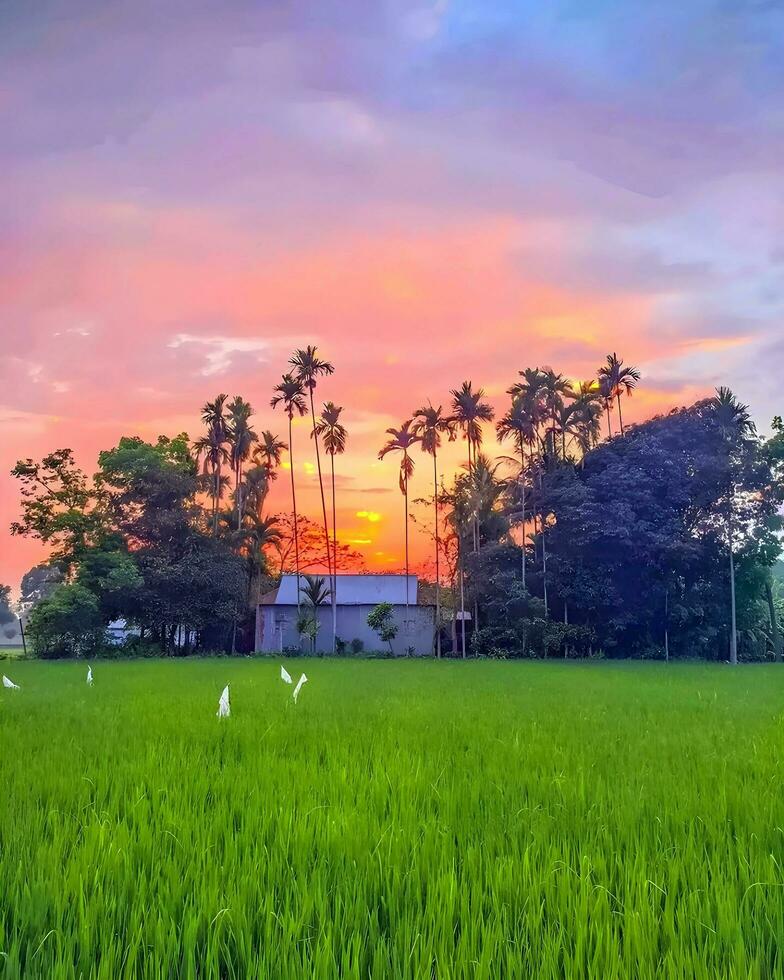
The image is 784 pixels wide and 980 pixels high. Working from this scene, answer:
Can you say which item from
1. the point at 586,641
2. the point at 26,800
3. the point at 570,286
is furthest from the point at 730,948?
the point at 586,641

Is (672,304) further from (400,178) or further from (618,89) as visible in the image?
(400,178)

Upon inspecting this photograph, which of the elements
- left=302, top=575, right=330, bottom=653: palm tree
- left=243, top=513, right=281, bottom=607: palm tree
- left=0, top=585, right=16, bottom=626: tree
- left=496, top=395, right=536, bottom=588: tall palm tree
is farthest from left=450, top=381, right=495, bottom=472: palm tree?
left=0, top=585, right=16, bottom=626: tree

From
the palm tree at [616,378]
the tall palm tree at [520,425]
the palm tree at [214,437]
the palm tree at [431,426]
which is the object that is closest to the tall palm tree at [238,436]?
the palm tree at [214,437]

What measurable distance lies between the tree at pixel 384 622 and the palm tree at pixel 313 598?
3004 millimetres

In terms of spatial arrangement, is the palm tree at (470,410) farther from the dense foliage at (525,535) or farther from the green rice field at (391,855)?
the green rice field at (391,855)

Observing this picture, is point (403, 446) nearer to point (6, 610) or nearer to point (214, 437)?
point (214, 437)

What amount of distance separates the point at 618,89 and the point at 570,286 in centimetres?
406

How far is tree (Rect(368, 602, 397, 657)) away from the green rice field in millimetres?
31061

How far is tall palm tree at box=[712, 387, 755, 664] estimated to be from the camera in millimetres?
33812

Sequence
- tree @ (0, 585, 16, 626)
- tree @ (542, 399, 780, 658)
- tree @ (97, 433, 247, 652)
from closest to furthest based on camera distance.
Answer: tree @ (542, 399, 780, 658) → tree @ (97, 433, 247, 652) → tree @ (0, 585, 16, 626)

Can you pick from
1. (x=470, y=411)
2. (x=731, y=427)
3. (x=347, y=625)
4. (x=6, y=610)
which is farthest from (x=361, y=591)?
(x=6, y=610)

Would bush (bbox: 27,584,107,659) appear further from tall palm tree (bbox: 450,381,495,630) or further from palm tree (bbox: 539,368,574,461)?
palm tree (bbox: 539,368,574,461)

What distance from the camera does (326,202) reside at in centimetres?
1595

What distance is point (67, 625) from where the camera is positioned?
32938mm
